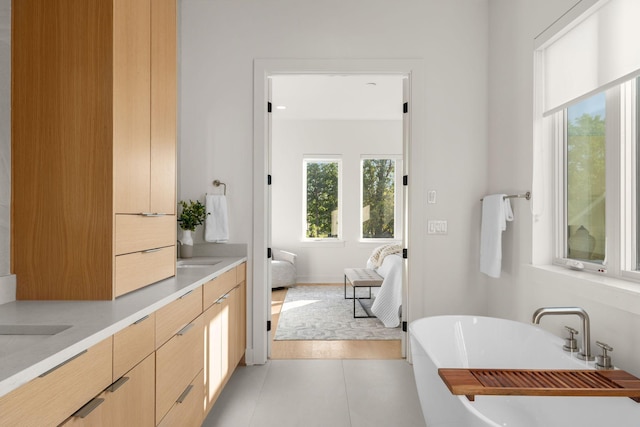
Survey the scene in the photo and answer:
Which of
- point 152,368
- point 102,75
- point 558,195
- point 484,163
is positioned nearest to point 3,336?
point 152,368

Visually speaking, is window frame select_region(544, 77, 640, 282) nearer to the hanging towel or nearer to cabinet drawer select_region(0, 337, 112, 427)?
the hanging towel

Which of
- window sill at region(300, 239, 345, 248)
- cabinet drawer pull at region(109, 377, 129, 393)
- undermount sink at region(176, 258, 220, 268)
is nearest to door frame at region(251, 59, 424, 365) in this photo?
undermount sink at region(176, 258, 220, 268)

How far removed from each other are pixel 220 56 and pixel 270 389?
2465mm

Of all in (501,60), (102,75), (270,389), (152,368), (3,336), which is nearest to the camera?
(3,336)

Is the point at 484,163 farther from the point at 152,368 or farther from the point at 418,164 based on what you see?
the point at 152,368

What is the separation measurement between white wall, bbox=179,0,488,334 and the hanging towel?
24 cm

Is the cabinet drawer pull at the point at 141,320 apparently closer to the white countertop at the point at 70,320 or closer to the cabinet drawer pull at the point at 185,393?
the white countertop at the point at 70,320

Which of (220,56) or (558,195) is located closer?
(558,195)

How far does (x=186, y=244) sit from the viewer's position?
9.60 ft

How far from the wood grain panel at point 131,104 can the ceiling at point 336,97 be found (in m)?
2.51

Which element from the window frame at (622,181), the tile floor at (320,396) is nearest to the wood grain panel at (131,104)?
the tile floor at (320,396)

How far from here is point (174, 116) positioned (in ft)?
7.20

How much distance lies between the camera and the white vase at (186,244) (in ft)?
9.57

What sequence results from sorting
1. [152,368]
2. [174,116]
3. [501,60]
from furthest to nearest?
[501,60] < [174,116] < [152,368]
